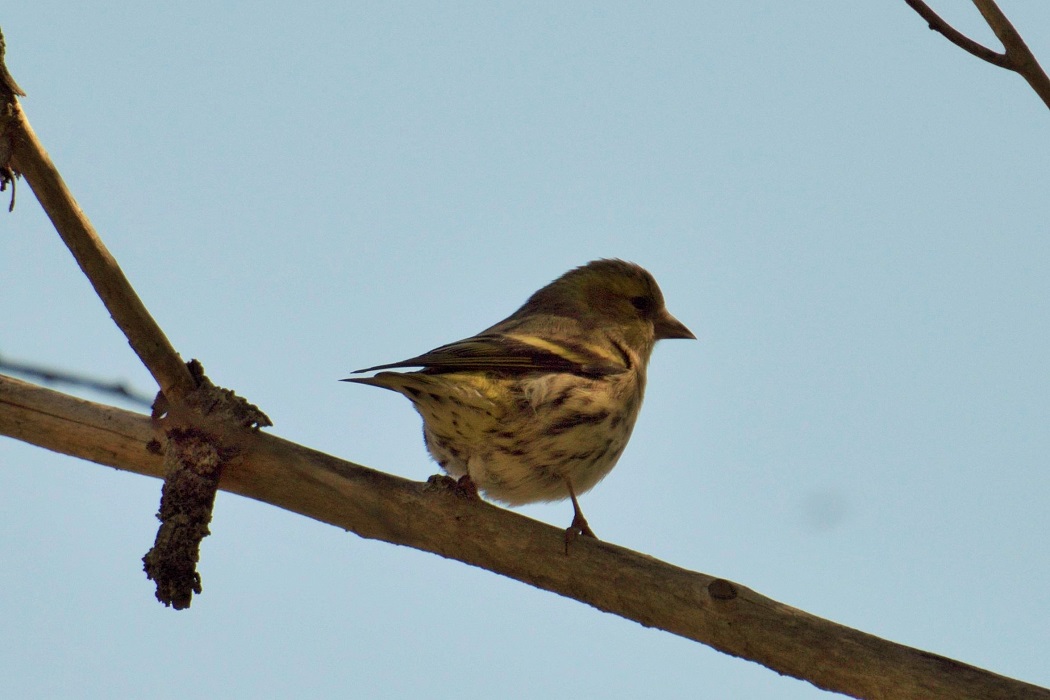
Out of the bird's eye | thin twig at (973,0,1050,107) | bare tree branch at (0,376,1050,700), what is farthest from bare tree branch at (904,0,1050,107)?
the bird's eye

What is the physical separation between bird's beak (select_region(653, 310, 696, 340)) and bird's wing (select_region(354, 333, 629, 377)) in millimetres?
830

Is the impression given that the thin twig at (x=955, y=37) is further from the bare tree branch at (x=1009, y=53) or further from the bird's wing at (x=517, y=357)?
the bird's wing at (x=517, y=357)

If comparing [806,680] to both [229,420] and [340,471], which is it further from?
[229,420]

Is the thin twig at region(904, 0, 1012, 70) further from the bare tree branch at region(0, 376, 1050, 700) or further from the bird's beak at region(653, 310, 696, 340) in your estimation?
the bird's beak at region(653, 310, 696, 340)

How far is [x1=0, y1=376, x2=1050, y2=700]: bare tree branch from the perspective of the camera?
3.16 m

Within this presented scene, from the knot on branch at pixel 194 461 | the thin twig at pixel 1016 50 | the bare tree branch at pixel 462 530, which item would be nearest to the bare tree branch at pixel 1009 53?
the thin twig at pixel 1016 50

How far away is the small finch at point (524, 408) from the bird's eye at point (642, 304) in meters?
0.77

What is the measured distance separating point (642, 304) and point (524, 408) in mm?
1801

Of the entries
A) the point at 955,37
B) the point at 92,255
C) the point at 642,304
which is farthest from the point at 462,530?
the point at 642,304

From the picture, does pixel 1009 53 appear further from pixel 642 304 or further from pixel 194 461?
pixel 642 304

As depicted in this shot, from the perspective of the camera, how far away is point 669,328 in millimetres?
6031

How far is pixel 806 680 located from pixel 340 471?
148 centimetres

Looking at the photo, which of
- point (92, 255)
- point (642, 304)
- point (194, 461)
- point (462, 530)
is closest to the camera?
point (92, 255)

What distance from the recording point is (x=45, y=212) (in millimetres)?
3004
